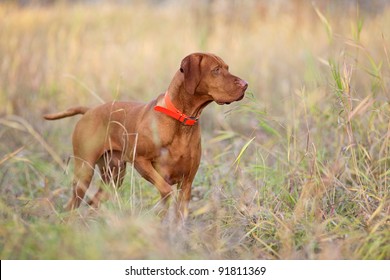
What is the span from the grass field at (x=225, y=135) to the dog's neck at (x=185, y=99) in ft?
1.27

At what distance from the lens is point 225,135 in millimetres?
6320

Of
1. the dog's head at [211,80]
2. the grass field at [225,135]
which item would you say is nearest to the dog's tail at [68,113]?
the grass field at [225,135]

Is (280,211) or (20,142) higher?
(280,211)

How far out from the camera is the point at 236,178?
5664mm

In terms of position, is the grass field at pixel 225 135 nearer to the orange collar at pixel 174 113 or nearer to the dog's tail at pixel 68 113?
the dog's tail at pixel 68 113

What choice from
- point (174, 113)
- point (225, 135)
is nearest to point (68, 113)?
point (174, 113)

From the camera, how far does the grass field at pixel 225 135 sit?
4039mm

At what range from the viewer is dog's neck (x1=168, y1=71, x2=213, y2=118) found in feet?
15.4

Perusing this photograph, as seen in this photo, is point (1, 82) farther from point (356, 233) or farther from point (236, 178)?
point (356, 233)

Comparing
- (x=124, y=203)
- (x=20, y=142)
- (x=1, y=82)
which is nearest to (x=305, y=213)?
(x=124, y=203)

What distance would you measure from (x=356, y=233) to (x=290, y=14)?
7.51m

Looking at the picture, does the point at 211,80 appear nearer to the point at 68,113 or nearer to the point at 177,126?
the point at 177,126

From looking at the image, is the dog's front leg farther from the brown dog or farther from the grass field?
the grass field

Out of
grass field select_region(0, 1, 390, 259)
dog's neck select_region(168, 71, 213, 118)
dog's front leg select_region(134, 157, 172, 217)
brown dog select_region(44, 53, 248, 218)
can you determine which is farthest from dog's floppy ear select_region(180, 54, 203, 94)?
dog's front leg select_region(134, 157, 172, 217)
